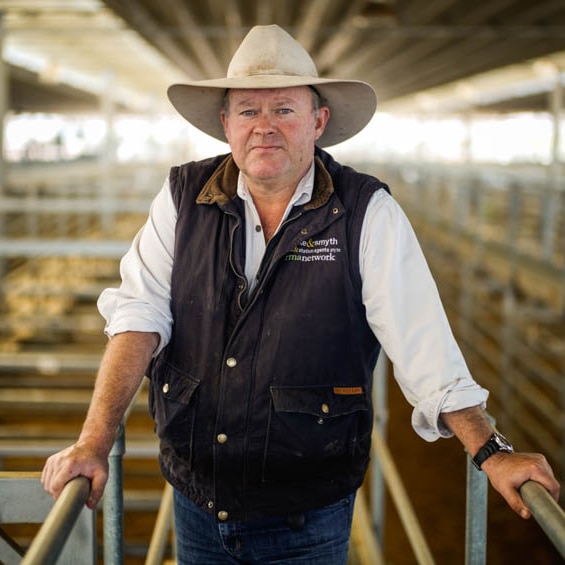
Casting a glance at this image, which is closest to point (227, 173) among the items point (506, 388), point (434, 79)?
point (506, 388)

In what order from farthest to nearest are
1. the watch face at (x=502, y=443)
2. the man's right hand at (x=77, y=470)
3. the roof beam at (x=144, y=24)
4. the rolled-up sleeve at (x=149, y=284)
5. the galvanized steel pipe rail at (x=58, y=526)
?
the roof beam at (x=144, y=24) < the rolled-up sleeve at (x=149, y=284) < the watch face at (x=502, y=443) < the man's right hand at (x=77, y=470) < the galvanized steel pipe rail at (x=58, y=526)

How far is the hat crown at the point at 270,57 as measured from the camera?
194 centimetres

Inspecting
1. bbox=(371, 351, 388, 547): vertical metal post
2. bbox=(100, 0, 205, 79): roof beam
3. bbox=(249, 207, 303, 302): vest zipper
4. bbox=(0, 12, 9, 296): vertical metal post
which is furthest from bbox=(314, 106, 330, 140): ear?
bbox=(0, 12, 9, 296): vertical metal post

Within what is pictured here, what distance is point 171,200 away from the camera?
6.41 feet

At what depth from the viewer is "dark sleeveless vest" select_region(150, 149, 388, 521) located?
70.2 inches

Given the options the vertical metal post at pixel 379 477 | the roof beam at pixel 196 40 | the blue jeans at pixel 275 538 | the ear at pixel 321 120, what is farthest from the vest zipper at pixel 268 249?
the roof beam at pixel 196 40

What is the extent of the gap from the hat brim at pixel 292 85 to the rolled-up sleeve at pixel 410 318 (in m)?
0.36

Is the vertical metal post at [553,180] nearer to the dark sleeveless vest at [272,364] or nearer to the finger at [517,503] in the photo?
the dark sleeveless vest at [272,364]

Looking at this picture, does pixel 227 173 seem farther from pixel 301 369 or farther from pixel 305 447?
pixel 305 447

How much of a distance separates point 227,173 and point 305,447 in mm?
667

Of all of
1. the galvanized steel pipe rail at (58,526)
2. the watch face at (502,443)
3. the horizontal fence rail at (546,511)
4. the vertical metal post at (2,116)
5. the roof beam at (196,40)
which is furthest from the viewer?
the roof beam at (196,40)


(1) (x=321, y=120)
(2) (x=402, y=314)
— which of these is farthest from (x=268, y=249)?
(1) (x=321, y=120)

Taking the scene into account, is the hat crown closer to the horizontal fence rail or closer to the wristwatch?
the wristwatch

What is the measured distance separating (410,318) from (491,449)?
1.07 feet
